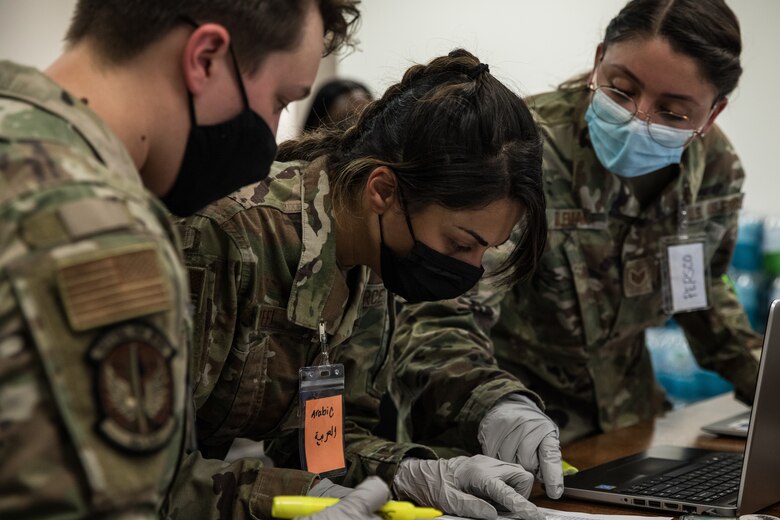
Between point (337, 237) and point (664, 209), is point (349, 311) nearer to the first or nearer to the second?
point (337, 237)

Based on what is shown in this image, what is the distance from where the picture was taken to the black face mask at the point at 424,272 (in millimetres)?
1504

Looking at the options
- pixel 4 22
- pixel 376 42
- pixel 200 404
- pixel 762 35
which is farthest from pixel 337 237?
pixel 376 42

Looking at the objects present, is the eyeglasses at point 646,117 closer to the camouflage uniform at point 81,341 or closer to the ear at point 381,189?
the ear at point 381,189

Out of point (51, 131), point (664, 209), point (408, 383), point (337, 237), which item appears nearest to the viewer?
point (51, 131)

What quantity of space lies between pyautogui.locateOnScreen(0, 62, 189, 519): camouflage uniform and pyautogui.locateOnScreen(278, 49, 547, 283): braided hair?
69cm

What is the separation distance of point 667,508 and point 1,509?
3.48 feet

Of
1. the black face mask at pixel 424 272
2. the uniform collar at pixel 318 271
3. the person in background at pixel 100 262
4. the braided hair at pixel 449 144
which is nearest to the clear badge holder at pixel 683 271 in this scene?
the braided hair at pixel 449 144

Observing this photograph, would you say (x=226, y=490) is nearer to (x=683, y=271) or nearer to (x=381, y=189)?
(x=381, y=189)

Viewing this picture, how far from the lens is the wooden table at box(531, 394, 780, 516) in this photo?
6.10 ft

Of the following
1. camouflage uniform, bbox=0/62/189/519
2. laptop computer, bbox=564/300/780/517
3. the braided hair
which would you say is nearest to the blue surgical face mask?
the braided hair

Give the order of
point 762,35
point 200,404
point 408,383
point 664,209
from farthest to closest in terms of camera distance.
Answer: point 762,35 → point 664,209 → point 408,383 → point 200,404

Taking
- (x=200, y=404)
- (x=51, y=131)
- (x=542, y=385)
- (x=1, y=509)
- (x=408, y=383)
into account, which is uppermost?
(x=51, y=131)

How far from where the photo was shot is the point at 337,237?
156cm

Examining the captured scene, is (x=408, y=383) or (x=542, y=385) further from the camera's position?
(x=542, y=385)
